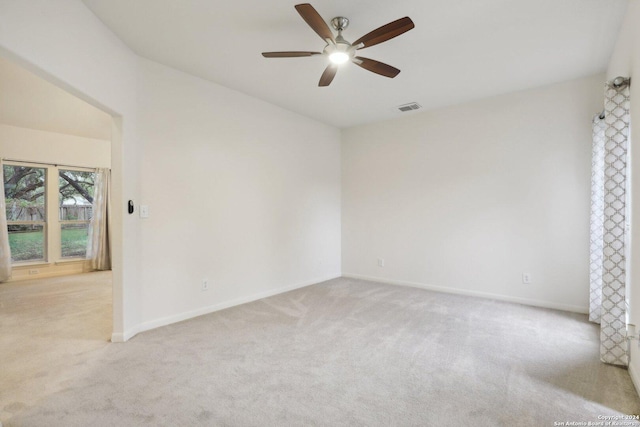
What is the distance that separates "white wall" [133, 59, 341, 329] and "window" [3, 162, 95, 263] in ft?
13.3

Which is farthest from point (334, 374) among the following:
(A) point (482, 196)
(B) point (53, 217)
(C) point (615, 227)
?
(B) point (53, 217)

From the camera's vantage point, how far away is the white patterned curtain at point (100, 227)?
19.6 ft

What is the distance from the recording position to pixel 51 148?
5.46 meters

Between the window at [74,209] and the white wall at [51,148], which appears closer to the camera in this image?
the white wall at [51,148]

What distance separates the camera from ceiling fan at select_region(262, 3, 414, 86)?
191 centimetres

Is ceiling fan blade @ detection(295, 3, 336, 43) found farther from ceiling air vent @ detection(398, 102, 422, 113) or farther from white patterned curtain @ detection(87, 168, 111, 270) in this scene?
white patterned curtain @ detection(87, 168, 111, 270)

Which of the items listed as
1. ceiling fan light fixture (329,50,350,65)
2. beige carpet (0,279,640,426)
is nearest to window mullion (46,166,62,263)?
beige carpet (0,279,640,426)

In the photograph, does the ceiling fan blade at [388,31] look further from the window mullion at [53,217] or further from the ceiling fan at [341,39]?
the window mullion at [53,217]

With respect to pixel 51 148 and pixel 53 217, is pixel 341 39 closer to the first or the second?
pixel 51 148

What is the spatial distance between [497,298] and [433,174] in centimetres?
181

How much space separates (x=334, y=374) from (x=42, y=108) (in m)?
5.13

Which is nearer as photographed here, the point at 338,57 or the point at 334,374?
the point at 334,374

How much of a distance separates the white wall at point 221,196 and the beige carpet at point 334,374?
54 cm

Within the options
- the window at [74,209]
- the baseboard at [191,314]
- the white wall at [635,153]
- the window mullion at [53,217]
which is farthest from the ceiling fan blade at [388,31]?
the window at [74,209]
